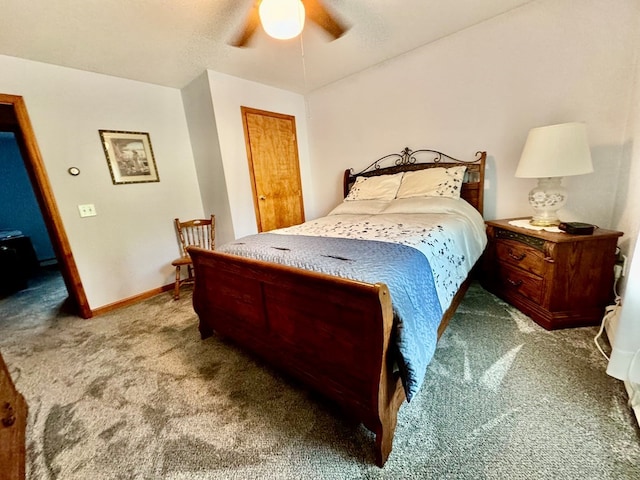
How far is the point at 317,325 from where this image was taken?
121cm

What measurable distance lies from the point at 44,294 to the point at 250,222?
2.91 metres

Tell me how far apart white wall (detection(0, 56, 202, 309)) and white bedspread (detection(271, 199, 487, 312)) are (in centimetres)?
195

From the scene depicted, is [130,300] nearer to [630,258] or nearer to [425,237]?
[425,237]

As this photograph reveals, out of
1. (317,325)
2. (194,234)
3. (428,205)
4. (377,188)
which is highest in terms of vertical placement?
(377,188)

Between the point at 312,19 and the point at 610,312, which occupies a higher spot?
the point at 312,19

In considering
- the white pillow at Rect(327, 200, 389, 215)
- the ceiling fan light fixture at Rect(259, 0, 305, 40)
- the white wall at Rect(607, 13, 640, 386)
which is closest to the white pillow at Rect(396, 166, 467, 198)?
the white pillow at Rect(327, 200, 389, 215)

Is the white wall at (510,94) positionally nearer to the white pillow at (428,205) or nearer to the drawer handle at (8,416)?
the white pillow at (428,205)

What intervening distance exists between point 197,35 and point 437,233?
7.90 feet

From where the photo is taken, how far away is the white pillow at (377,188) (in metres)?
2.71

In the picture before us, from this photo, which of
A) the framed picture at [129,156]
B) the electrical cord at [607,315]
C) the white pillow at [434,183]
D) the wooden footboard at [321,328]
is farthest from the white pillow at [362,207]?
the framed picture at [129,156]

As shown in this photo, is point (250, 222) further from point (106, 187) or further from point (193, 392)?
point (193, 392)

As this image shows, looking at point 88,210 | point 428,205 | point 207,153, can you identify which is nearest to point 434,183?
point 428,205

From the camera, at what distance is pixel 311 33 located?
84.3 inches

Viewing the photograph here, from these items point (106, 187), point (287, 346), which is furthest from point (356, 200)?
point (106, 187)
